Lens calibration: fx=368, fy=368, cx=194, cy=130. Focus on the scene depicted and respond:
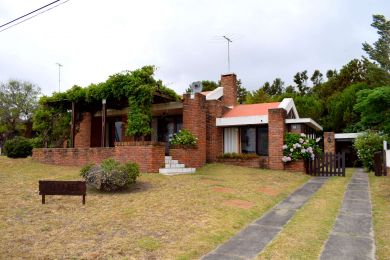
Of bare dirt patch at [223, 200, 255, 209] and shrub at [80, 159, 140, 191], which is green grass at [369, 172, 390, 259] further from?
shrub at [80, 159, 140, 191]

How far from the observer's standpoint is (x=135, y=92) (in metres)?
16.0

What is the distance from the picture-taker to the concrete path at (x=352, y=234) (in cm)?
618

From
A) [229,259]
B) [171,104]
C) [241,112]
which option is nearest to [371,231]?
[229,259]

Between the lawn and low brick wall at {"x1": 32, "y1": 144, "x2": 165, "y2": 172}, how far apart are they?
0.91m

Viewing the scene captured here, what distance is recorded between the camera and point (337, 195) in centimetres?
1219

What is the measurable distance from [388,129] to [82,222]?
11.8 meters

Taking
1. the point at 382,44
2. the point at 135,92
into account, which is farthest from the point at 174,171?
the point at 382,44

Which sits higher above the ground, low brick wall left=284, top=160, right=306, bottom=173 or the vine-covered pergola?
the vine-covered pergola

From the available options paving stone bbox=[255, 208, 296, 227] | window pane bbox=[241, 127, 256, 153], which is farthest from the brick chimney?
paving stone bbox=[255, 208, 296, 227]

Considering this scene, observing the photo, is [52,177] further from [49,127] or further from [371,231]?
[371,231]

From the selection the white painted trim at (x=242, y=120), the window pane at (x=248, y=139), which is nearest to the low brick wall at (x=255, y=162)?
the window pane at (x=248, y=139)

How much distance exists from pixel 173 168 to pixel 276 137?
6430 mm

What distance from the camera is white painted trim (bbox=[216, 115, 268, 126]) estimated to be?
19.8 m

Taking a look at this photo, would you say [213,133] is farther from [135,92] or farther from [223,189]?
[223,189]
